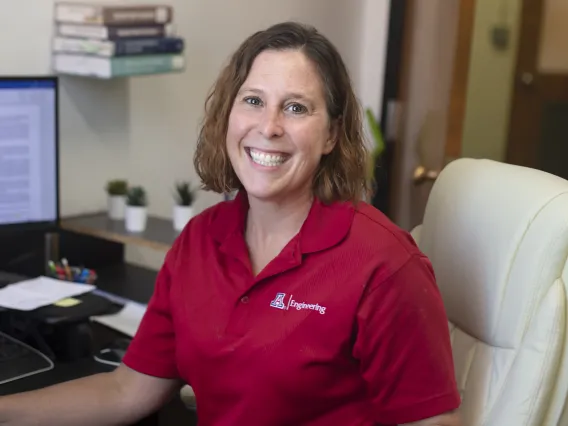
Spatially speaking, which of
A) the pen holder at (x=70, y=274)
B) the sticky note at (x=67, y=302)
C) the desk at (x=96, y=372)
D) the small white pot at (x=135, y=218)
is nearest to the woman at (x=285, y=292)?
the desk at (x=96, y=372)

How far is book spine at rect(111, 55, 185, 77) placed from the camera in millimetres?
1922

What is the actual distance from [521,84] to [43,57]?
1600 millimetres

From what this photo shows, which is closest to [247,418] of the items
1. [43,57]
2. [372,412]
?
[372,412]

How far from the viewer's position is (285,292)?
49.2 inches

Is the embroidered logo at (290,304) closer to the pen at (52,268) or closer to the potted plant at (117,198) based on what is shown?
the pen at (52,268)

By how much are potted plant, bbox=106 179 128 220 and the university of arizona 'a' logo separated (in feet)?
3.12

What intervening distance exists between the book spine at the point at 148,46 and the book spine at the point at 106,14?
4 cm

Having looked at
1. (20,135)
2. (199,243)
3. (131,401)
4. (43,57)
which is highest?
(43,57)

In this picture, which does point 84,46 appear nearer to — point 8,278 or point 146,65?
point 146,65

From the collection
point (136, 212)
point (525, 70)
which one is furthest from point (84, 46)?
point (525, 70)

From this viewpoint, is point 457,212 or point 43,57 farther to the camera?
point 43,57

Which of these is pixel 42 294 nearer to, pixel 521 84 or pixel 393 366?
pixel 393 366

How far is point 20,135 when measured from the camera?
1758 mm

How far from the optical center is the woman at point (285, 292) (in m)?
1.19
